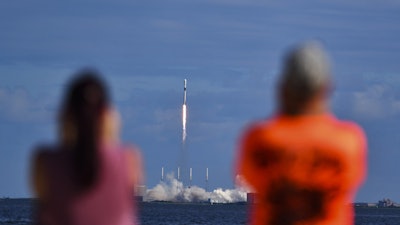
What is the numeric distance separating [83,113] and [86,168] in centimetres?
36

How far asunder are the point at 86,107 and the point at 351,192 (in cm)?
167

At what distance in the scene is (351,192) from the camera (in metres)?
8.96

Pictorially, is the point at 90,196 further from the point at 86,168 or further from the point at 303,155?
the point at 303,155

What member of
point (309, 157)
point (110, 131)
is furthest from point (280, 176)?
point (110, 131)

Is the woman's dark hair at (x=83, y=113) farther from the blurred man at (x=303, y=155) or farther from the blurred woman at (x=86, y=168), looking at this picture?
the blurred man at (x=303, y=155)

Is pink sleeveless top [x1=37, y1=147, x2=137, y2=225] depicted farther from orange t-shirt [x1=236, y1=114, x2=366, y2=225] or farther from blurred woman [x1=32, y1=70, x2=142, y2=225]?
orange t-shirt [x1=236, y1=114, x2=366, y2=225]

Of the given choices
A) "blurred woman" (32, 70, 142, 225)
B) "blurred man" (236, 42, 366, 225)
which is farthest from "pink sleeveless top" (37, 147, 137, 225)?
"blurred man" (236, 42, 366, 225)

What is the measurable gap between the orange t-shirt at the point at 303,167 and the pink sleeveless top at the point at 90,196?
0.71 m

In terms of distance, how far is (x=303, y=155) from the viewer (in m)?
8.74

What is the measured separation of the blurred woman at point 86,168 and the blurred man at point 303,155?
2.37 feet

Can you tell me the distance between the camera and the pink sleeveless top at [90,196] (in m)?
8.62

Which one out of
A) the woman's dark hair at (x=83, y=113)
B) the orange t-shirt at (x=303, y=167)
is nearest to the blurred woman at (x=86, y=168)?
the woman's dark hair at (x=83, y=113)

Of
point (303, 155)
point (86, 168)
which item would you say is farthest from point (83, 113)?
point (303, 155)

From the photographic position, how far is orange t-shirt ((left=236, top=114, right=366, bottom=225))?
874cm
